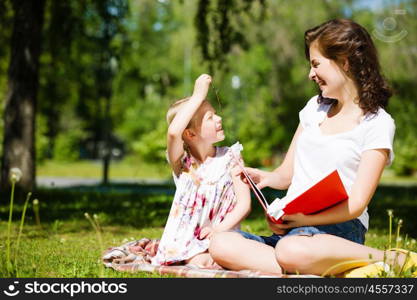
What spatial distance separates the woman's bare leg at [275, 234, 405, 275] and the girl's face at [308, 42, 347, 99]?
800 millimetres

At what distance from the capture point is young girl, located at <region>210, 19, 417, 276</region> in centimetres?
319

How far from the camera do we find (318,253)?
322 cm

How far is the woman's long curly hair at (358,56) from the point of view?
131 inches

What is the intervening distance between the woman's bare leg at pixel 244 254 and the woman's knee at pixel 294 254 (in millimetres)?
145

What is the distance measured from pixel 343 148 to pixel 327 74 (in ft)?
1.37

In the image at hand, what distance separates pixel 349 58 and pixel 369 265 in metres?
1.10

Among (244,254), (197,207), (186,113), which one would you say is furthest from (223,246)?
(186,113)

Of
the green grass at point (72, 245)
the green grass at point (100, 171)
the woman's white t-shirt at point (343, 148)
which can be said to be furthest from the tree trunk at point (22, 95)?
the green grass at point (100, 171)

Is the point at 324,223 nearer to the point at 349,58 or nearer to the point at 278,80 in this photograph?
the point at 349,58

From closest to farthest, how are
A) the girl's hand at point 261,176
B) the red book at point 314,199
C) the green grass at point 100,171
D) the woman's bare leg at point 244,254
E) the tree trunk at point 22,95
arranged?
the red book at point 314,199
the woman's bare leg at point 244,254
the girl's hand at point 261,176
the tree trunk at point 22,95
the green grass at point 100,171

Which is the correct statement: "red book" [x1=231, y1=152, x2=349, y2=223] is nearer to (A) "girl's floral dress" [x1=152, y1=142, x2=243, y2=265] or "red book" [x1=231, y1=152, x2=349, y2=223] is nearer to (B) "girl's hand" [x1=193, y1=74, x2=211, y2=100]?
(A) "girl's floral dress" [x1=152, y1=142, x2=243, y2=265]

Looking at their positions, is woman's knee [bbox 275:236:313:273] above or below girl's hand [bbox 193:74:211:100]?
below

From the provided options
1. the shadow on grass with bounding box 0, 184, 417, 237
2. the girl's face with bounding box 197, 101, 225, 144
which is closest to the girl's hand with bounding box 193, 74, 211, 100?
the girl's face with bounding box 197, 101, 225, 144

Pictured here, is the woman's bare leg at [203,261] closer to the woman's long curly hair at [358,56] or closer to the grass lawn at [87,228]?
the grass lawn at [87,228]
